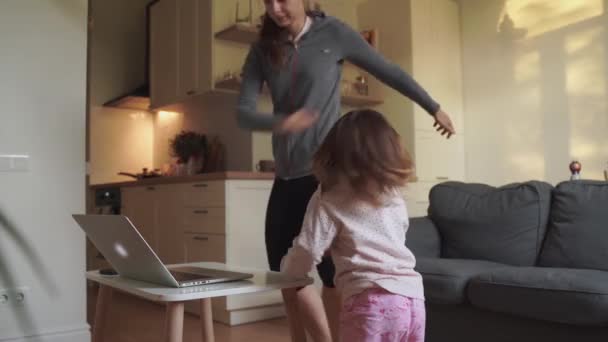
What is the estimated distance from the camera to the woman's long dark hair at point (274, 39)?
1.69m

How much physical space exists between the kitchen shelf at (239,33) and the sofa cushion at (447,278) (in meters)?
2.03

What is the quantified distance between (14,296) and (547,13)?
373 centimetres

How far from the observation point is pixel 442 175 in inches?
178

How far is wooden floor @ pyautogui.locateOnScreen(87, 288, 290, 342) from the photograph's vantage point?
3033 millimetres

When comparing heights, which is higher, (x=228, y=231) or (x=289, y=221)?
(x=289, y=221)

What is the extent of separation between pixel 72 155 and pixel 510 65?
3168 millimetres

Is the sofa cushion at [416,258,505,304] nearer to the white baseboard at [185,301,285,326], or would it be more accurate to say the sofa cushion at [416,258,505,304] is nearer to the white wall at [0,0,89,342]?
the white baseboard at [185,301,285,326]

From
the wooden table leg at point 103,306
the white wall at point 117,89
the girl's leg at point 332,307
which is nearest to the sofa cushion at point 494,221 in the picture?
the girl's leg at point 332,307

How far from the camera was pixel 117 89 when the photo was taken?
5.56 meters

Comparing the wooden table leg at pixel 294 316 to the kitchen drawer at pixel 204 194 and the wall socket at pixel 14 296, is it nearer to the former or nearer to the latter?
the wall socket at pixel 14 296

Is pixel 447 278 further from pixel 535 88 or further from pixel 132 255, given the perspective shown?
pixel 535 88

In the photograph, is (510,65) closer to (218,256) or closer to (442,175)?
(442,175)

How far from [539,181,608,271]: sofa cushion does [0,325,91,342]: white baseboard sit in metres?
2.14

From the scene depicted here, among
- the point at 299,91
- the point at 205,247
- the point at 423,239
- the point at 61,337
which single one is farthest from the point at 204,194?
the point at 299,91
